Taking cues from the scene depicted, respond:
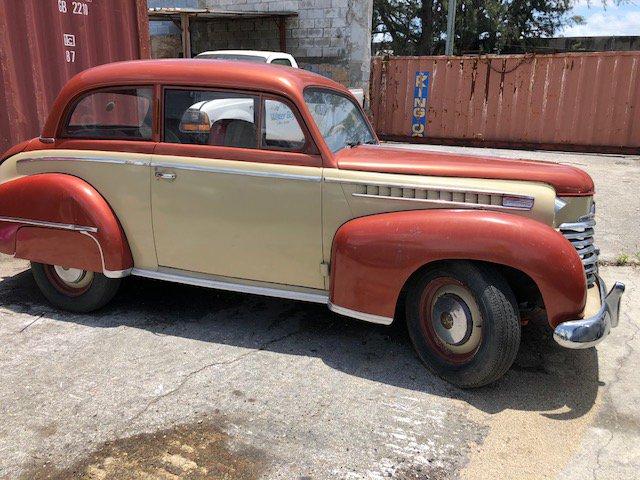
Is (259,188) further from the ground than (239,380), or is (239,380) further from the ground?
(259,188)

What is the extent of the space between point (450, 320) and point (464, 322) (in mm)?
87

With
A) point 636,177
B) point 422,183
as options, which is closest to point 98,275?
point 422,183

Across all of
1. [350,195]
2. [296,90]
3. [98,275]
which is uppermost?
[296,90]

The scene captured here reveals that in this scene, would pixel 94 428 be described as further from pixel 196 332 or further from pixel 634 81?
pixel 634 81

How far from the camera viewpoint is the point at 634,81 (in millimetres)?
11680

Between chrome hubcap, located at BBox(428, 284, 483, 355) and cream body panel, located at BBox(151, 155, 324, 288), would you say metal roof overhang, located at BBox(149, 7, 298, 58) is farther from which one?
chrome hubcap, located at BBox(428, 284, 483, 355)

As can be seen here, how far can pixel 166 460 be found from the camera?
8.21 ft

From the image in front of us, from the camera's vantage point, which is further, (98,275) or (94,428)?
(98,275)

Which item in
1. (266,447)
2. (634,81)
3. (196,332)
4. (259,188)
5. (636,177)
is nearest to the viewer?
(266,447)

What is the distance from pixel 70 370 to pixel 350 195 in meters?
1.94

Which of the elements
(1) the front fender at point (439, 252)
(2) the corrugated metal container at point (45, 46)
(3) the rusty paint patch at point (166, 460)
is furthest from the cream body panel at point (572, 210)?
(2) the corrugated metal container at point (45, 46)

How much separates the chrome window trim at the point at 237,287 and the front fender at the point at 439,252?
0.20 meters

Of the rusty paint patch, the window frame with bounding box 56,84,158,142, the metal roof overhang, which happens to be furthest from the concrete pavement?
the metal roof overhang

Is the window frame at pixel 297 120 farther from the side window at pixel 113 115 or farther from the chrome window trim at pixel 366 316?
the chrome window trim at pixel 366 316
